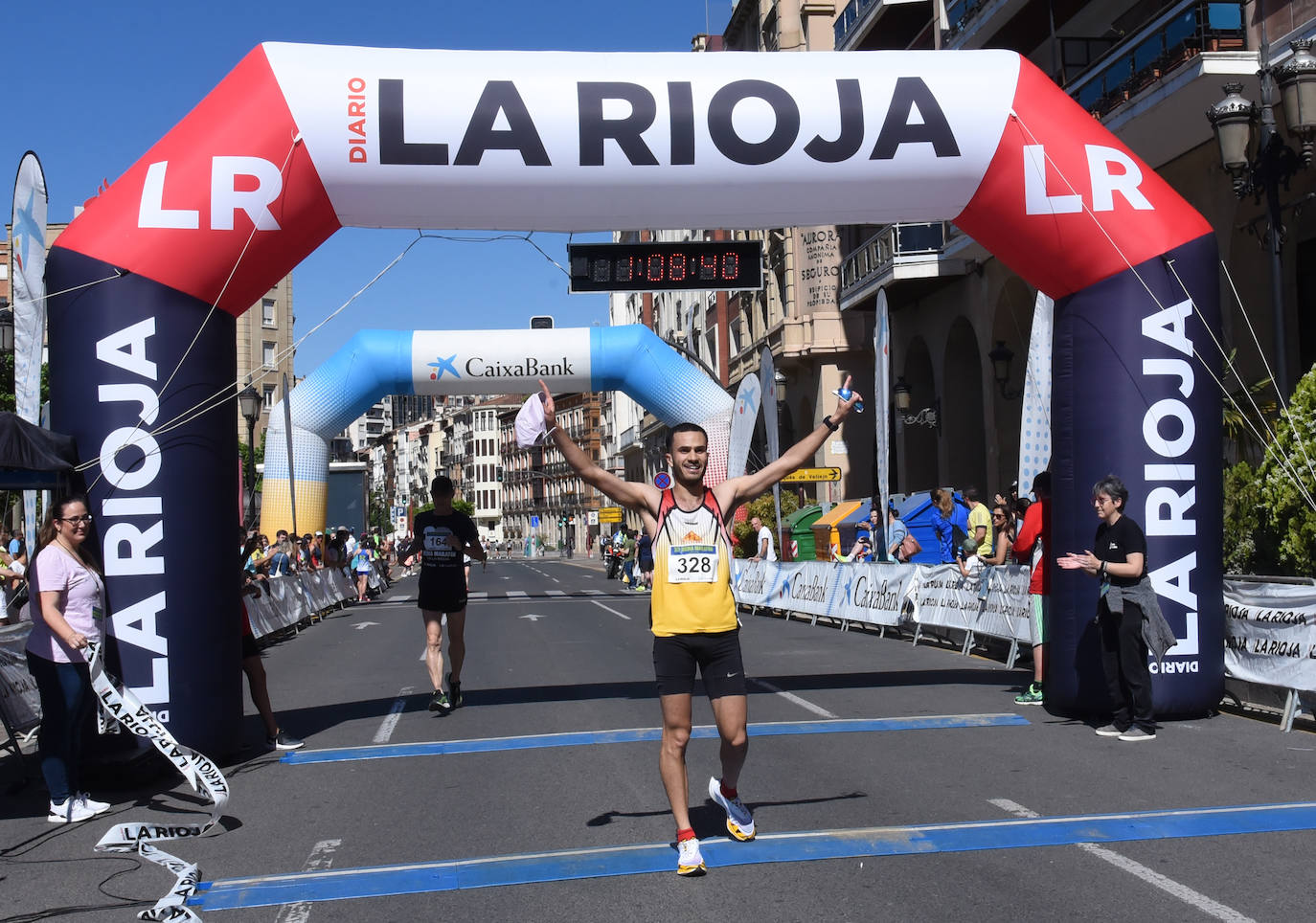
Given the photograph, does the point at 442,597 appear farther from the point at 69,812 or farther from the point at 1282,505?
the point at 1282,505

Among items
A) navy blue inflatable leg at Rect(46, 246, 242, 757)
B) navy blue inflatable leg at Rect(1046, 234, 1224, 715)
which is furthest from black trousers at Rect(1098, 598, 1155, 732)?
navy blue inflatable leg at Rect(46, 246, 242, 757)

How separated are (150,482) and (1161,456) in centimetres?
701

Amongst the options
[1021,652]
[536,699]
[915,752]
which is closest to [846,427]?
[1021,652]

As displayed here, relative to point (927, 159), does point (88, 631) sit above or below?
below

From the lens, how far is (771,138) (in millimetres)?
9422

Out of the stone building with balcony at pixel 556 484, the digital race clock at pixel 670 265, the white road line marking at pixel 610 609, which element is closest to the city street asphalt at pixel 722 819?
the digital race clock at pixel 670 265

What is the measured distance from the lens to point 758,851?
5.86 metres

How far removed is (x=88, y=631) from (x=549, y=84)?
4.81 meters

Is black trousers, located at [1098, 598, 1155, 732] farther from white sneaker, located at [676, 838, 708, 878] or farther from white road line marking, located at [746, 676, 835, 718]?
white sneaker, located at [676, 838, 708, 878]

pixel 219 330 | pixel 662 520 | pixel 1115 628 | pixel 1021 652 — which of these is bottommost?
pixel 1021 652

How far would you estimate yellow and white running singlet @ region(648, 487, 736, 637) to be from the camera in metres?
5.84

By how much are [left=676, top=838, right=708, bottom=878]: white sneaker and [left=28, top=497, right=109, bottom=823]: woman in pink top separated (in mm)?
3634

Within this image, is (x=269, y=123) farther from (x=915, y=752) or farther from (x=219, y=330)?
(x=915, y=752)

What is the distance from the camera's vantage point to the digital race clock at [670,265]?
12914 millimetres
